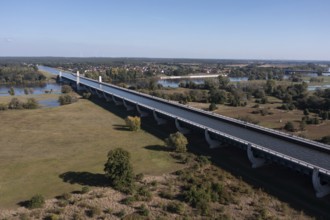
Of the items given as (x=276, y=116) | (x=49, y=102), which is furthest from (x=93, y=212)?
(x=49, y=102)

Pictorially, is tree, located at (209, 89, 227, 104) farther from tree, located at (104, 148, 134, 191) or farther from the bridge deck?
tree, located at (104, 148, 134, 191)

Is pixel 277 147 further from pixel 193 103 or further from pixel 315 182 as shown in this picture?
pixel 193 103

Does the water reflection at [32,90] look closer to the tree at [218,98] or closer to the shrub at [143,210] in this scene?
the tree at [218,98]

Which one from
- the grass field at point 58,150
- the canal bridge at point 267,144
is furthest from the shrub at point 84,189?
the canal bridge at point 267,144

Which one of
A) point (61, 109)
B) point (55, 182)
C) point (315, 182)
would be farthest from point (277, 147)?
point (61, 109)

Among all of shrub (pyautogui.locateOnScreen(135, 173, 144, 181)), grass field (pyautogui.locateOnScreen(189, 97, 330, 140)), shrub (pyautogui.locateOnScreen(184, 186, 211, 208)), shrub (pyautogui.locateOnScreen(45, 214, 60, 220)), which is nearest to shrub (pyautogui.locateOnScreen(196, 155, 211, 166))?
shrub (pyautogui.locateOnScreen(135, 173, 144, 181))

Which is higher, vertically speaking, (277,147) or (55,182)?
(277,147)
